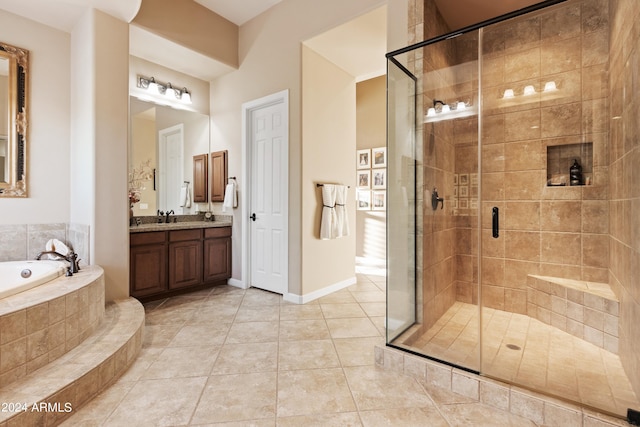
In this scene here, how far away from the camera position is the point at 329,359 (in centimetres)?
214

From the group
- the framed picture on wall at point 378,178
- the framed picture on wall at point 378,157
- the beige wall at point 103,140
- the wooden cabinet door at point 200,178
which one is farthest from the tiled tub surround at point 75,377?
the framed picture on wall at point 378,157

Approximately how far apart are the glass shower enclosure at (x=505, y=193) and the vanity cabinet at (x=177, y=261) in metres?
2.50

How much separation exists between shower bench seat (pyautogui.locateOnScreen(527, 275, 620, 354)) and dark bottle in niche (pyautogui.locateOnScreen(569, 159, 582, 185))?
818mm

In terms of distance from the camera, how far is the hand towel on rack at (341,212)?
376 centimetres

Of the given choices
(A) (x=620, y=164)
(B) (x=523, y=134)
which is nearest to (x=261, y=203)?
(B) (x=523, y=134)

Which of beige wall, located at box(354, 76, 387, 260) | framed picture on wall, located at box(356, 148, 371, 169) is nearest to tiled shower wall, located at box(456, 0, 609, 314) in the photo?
beige wall, located at box(354, 76, 387, 260)

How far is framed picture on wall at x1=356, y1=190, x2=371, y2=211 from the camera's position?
540 cm

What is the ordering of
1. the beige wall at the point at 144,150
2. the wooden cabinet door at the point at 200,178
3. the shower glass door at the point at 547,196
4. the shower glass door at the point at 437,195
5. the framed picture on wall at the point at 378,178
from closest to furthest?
the shower glass door at the point at 547,196 → the shower glass door at the point at 437,195 → the beige wall at the point at 144,150 → the wooden cabinet door at the point at 200,178 → the framed picture on wall at the point at 378,178

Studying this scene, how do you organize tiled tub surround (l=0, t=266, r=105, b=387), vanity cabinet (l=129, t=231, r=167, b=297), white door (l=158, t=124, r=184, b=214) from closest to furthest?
tiled tub surround (l=0, t=266, r=105, b=387)
vanity cabinet (l=129, t=231, r=167, b=297)
white door (l=158, t=124, r=184, b=214)

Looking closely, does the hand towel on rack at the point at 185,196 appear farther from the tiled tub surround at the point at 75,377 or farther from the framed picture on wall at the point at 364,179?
the framed picture on wall at the point at 364,179

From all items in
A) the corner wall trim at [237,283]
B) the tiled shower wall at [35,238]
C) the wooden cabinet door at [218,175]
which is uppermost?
the wooden cabinet door at [218,175]

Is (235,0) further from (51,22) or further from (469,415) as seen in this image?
(469,415)

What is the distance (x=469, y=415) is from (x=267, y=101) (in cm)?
349

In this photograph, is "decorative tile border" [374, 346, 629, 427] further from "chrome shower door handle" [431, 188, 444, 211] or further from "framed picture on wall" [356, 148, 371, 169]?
"framed picture on wall" [356, 148, 371, 169]
